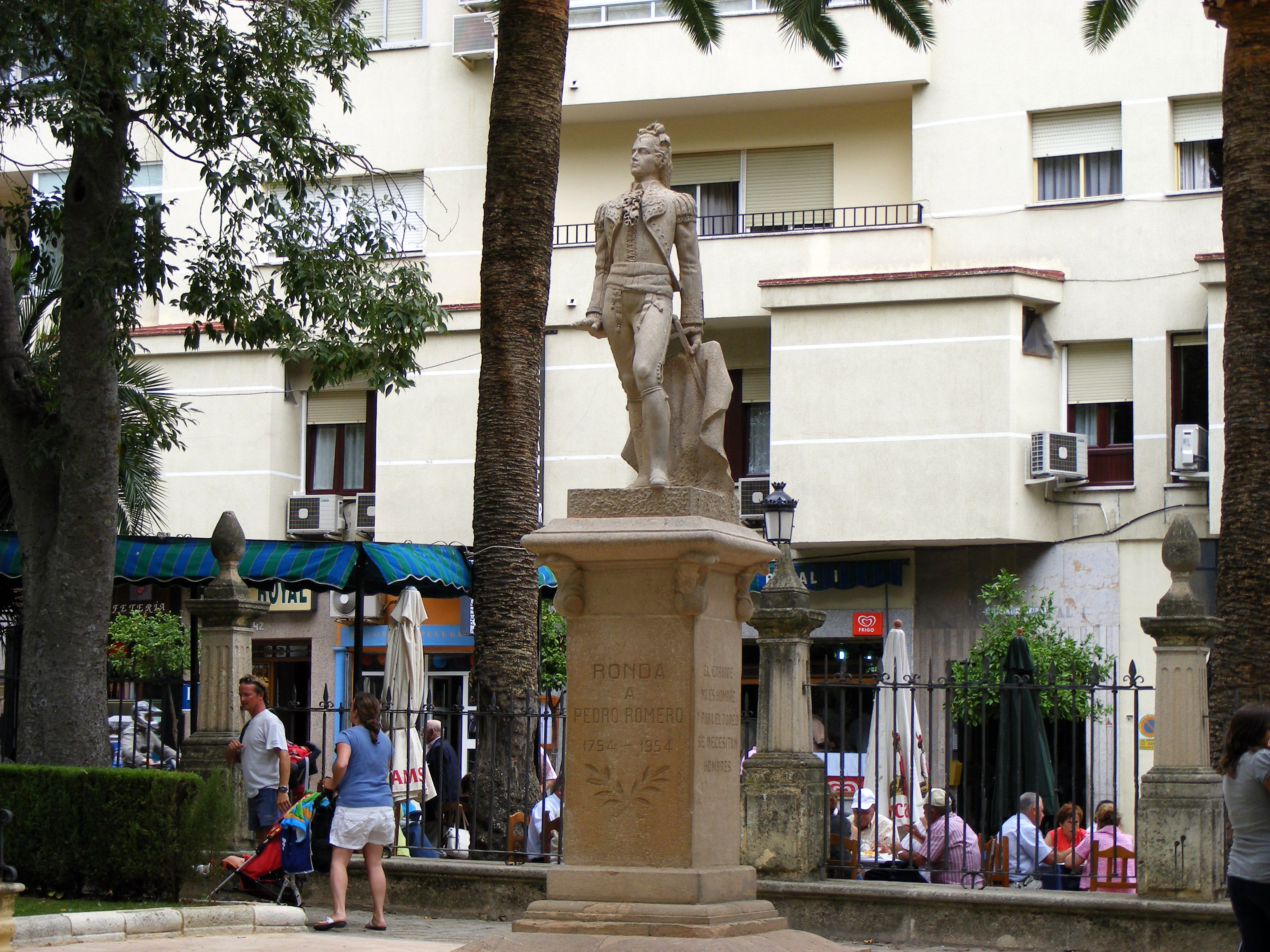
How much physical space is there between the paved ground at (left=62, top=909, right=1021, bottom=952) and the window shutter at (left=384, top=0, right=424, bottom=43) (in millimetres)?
20321

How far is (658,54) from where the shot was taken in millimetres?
28141

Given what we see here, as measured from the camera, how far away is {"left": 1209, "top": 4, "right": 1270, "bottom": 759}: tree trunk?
12188 millimetres

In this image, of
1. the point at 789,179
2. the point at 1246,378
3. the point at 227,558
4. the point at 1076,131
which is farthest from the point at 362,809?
the point at 789,179

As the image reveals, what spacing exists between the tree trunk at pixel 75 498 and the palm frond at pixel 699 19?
8218mm

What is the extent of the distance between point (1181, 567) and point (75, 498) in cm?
839

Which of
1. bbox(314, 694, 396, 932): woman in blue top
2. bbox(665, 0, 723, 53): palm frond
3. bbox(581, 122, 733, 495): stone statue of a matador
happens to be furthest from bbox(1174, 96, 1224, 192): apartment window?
bbox(581, 122, 733, 495): stone statue of a matador

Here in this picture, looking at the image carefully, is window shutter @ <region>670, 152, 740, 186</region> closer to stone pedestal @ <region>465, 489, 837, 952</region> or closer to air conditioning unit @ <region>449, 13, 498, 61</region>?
air conditioning unit @ <region>449, 13, 498, 61</region>

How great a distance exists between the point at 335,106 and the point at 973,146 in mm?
10928

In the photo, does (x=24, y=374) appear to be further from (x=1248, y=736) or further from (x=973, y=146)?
(x=973, y=146)

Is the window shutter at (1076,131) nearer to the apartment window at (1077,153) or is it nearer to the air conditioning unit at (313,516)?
the apartment window at (1077,153)

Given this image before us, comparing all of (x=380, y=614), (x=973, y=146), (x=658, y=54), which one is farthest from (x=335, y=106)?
(x=973, y=146)

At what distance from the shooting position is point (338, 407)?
30.3m

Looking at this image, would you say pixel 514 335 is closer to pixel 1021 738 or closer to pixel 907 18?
pixel 1021 738

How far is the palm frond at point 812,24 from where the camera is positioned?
18.8 m
